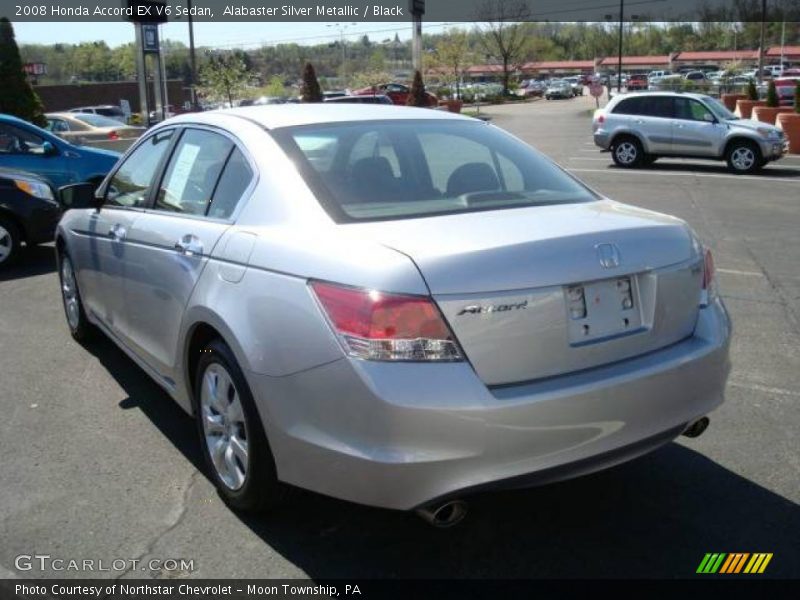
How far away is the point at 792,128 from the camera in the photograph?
66.9ft

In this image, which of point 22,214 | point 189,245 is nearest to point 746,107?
point 22,214

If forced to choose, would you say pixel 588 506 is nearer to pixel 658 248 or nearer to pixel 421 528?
pixel 421 528

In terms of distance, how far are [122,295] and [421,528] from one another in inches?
86.8

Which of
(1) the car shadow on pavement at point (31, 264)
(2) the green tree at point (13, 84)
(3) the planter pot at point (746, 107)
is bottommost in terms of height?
(1) the car shadow on pavement at point (31, 264)

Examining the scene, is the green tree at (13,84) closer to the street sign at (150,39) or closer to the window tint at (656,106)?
the street sign at (150,39)

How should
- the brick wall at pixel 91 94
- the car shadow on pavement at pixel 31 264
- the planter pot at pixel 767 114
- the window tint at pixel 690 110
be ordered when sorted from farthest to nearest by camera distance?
the brick wall at pixel 91 94
the planter pot at pixel 767 114
the window tint at pixel 690 110
the car shadow on pavement at pixel 31 264

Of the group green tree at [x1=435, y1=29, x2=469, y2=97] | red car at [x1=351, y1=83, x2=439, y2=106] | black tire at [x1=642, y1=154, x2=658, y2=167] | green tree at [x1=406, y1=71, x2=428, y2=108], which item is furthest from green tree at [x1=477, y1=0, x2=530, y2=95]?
black tire at [x1=642, y1=154, x2=658, y2=167]

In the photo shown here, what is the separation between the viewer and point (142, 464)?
3.96 meters

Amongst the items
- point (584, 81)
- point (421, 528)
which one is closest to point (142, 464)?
point (421, 528)

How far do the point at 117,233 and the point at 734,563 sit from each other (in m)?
3.45

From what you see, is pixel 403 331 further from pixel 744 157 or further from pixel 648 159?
pixel 648 159

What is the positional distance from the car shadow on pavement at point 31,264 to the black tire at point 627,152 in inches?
513

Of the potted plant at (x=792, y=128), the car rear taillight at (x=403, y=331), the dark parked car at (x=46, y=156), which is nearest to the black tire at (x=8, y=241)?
the dark parked car at (x=46, y=156)

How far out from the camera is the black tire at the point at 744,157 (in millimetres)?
16688
